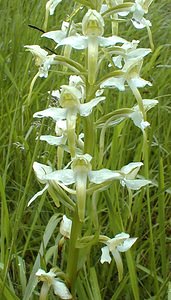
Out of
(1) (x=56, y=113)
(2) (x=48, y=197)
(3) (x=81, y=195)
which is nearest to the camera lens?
(3) (x=81, y=195)

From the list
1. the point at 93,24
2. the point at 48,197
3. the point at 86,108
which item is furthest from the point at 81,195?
the point at 48,197

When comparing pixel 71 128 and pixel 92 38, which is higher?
pixel 92 38

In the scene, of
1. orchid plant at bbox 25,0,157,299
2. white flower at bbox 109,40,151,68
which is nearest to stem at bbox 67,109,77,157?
orchid plant at bbox 25,0,157,299

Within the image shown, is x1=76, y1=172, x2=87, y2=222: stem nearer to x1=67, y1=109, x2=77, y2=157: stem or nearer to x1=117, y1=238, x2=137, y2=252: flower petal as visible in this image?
x1=67, y1=109, x2=77, y2=157: stem

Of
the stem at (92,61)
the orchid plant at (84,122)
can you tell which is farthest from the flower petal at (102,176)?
the stem at (92,61)

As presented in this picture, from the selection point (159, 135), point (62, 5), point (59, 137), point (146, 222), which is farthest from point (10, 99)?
point (62, 5)

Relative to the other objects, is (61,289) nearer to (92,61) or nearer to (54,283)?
(54,283)

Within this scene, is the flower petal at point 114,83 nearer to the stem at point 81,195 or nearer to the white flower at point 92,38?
the white flower at point 92,38
